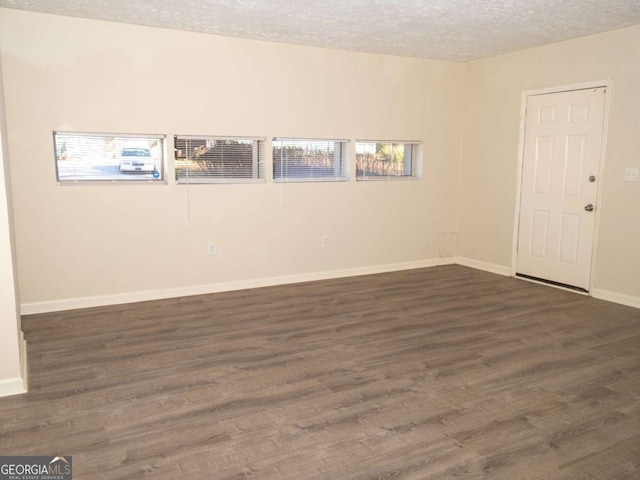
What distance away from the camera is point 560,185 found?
17.7 ft

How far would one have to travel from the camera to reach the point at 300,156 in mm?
5609

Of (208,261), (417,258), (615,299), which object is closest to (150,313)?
(208,261)

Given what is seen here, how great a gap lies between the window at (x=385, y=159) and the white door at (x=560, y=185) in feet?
4.49

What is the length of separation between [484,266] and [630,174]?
6.82ft

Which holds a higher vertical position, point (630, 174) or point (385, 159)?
point (385, 159)

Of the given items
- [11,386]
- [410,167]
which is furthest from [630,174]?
[11,386]

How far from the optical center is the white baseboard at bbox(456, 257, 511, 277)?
6.10 meters

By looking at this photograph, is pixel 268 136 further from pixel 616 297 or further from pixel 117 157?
pixel 616 297

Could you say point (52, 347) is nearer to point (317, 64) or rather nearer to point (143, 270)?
point (143, 270)

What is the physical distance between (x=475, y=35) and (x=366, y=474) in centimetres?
430

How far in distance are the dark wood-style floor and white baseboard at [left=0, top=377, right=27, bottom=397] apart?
0.29 feet

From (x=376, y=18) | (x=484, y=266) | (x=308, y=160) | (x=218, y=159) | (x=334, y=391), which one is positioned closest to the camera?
(x=334, y=391)

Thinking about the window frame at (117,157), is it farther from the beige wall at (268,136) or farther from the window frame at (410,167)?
the window frame at (410,167)

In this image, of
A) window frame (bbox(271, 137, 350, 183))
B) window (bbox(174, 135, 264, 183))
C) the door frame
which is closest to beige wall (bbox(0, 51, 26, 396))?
window (bbox(174, 135, 264, 183))
